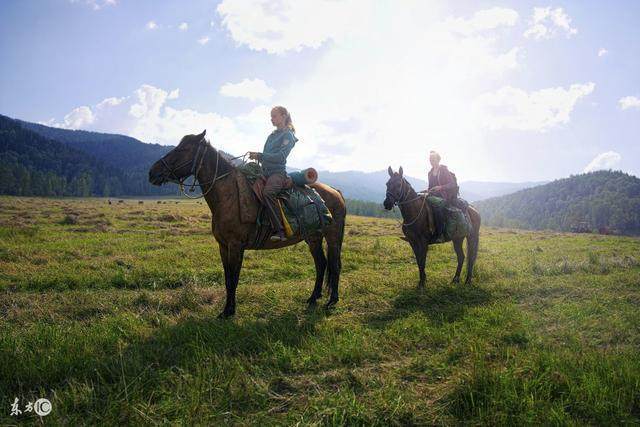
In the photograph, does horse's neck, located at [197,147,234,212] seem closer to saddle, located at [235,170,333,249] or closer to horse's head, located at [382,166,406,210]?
saddle, located at [235,170,333,249]

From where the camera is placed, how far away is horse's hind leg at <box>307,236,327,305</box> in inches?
311

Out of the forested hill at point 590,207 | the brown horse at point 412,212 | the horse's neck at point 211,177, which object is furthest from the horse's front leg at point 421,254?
the forested hill at point 590,207

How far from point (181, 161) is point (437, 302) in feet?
21.1

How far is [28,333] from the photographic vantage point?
5.29 meters

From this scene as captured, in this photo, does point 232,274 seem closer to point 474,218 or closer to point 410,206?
point 410,206

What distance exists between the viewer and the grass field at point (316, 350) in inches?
142

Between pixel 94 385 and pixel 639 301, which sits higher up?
pixel 639 301

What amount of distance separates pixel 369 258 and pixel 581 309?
24.0 ft

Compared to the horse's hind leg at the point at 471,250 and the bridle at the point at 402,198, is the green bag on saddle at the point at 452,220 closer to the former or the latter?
Result: the bridle at the point at 402,198

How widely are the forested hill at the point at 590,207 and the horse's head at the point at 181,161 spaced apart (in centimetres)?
13758

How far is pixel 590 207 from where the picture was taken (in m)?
153

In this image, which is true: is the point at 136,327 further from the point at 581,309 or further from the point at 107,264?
the point at 581,309

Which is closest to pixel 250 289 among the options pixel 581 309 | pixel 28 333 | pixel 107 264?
pixel 28 333

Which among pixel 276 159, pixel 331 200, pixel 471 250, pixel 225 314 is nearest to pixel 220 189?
pixel 276 159
